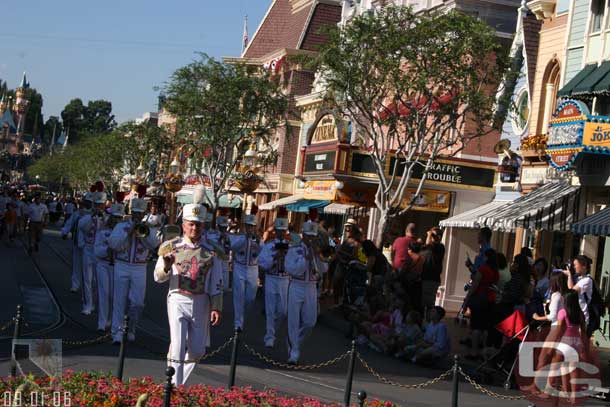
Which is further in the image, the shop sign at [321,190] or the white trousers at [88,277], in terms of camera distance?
the shop sign at [321,190]

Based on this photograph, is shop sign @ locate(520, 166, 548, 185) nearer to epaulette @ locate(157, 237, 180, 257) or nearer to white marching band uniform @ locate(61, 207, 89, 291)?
white marching band uniform @ locate(61, 207, 89, 291)

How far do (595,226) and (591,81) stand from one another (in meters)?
4.28

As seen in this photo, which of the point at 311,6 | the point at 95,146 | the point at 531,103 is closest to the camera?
the point at 531,103

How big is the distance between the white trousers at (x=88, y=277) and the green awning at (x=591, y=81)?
10.00 meters

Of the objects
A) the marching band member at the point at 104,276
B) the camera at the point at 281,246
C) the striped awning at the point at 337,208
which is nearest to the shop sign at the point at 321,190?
the striped awning at the point at 337,208

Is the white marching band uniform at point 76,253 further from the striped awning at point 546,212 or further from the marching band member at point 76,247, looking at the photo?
the striped awning at point 546,212

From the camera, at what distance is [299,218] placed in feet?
167

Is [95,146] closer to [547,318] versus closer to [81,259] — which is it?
[81,259]

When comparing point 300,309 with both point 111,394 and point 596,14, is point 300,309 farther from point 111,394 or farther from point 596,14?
point 596,14

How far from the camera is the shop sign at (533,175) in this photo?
25.7 meters

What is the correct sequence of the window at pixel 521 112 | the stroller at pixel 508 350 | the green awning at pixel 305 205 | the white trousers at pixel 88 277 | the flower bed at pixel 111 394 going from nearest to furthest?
the flower bed at pixel 111 394, the stroller at pixel 508 350, the white trousers at pixel 88 277, the window at pixel 521 112, the green awning at pixel 305 205

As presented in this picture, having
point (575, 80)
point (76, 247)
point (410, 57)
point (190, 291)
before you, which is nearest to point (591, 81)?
point (575, 80)

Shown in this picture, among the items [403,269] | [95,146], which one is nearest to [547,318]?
[403,269]

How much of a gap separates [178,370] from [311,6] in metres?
47.4
